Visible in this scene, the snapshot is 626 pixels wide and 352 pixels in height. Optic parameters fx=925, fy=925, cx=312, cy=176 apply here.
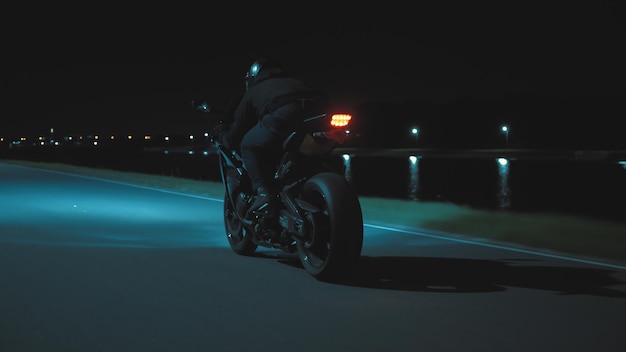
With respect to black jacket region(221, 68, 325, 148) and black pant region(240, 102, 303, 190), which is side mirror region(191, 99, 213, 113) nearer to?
black jacket region(221, 68, 325, 148)

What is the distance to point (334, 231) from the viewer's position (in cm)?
830

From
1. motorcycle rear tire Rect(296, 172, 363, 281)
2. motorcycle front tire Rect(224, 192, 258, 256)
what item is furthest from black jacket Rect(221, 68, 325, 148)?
motorcycle front tire Rect(224, 192, 258, 256)

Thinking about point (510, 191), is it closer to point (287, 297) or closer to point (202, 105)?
point (202, 105)

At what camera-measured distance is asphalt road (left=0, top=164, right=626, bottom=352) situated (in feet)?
19.8

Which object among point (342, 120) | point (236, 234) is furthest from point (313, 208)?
point (236, 234)

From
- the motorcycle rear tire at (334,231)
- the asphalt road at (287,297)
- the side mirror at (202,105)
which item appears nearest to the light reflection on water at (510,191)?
the asphalt road at (287,297)

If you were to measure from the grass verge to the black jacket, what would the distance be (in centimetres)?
402

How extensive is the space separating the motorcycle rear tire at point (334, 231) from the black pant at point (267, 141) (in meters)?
0.60

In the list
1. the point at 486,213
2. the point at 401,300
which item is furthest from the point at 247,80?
the point at 486,213

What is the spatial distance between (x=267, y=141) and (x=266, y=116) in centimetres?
27

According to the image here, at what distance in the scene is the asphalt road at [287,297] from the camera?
6043 millimetres

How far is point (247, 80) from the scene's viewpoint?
972 cm

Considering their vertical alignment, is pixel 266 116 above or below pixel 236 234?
above

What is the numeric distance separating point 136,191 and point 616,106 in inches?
5775
